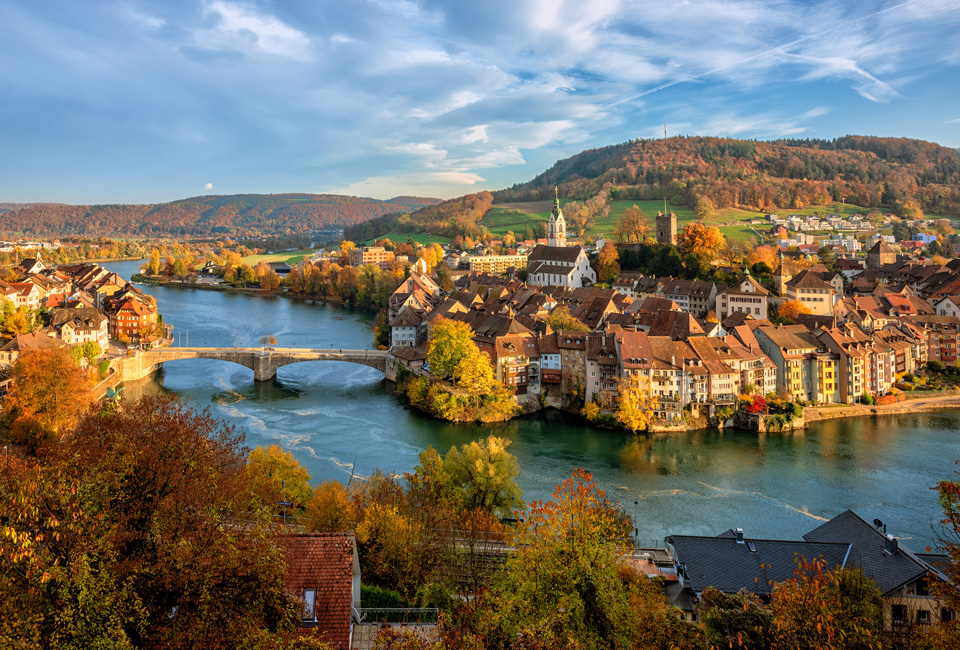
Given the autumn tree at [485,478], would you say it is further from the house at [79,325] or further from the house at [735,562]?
the house at [79,325]

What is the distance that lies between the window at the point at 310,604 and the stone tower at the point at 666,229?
54.0m

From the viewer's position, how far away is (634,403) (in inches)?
1201

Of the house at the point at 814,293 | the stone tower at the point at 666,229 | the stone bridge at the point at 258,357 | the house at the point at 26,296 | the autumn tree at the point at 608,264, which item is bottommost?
the stone bridge at the point at 258,357

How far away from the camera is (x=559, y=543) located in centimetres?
905

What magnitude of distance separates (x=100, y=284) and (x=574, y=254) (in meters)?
37.6

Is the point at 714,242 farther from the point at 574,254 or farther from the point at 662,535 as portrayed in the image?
the point at 662,535

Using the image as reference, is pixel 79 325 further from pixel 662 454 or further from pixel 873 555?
pixel 873 555

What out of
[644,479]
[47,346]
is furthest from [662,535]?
[47,346]

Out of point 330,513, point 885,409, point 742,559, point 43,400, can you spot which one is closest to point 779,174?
point 885,409

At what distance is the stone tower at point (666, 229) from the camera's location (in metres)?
60.0

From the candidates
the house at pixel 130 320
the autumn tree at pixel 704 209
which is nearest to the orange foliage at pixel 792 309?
the autumn tree at pixel 704 209

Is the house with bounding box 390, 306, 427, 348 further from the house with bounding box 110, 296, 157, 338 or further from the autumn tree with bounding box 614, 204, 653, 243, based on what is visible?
the autumn tree with bounding box 614, 204, 653, 243

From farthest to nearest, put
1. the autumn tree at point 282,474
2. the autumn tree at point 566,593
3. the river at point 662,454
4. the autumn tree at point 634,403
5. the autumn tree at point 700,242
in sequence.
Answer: the autumn tree at point 700,242, the autumn tree at point 634,403, the river at point 662,454, the autumn tree at point 282,474, the autumn tree at point 566,593

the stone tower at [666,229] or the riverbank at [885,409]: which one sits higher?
the stone tower at [666,229]
